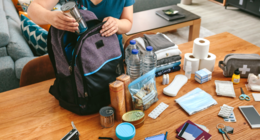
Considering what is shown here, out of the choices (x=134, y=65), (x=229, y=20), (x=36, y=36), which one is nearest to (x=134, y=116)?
(x=134, y=65)

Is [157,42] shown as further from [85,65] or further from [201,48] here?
[85,65]

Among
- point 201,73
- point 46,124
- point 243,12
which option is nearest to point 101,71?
point 46,124

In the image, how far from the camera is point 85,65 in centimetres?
94

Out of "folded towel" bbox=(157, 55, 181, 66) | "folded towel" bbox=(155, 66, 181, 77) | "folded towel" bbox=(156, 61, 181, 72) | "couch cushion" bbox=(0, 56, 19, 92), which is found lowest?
"couch cushion" bbox=(0, 56, 19, 92)

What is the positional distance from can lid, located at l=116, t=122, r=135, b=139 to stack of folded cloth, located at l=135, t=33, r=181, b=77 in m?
0.47

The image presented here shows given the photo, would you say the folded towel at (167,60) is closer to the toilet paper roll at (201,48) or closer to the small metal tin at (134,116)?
the toilet paper roll at (201,48)

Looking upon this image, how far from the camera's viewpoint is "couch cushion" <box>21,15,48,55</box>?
208 cm

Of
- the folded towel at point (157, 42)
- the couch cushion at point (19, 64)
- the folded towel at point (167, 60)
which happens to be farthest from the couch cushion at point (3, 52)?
the folded towel at point (167, 60)

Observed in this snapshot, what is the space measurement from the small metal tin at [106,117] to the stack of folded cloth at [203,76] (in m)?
0.54

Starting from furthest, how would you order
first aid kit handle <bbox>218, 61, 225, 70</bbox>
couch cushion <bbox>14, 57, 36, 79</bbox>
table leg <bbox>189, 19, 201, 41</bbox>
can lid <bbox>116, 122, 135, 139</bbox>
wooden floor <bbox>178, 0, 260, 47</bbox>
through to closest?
1. wooden floor <bbox>178, 0, 260, 47</bbox>
2. table leg <bbox>189, 19, 201, 41</bbox>
3. couch cushion <bbox>14, 57, 36, 79</bbox>
4. first aid kit handle <bbox>218, 61, 225, 70</bbox>
5. can lid <bbox>116, 122, 135, 139</bbox>

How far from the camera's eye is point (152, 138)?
35.3 inches

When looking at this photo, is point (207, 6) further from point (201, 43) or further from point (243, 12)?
point (201, 43)

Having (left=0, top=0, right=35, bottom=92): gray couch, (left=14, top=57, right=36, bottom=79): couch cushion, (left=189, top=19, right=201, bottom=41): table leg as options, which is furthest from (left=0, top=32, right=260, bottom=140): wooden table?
(left=189, top=19, right=201, bottom=41): table leg

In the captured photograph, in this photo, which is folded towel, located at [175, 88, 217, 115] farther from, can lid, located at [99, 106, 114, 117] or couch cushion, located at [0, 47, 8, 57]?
couch cushion, located at [0, 47, 8, 57]
